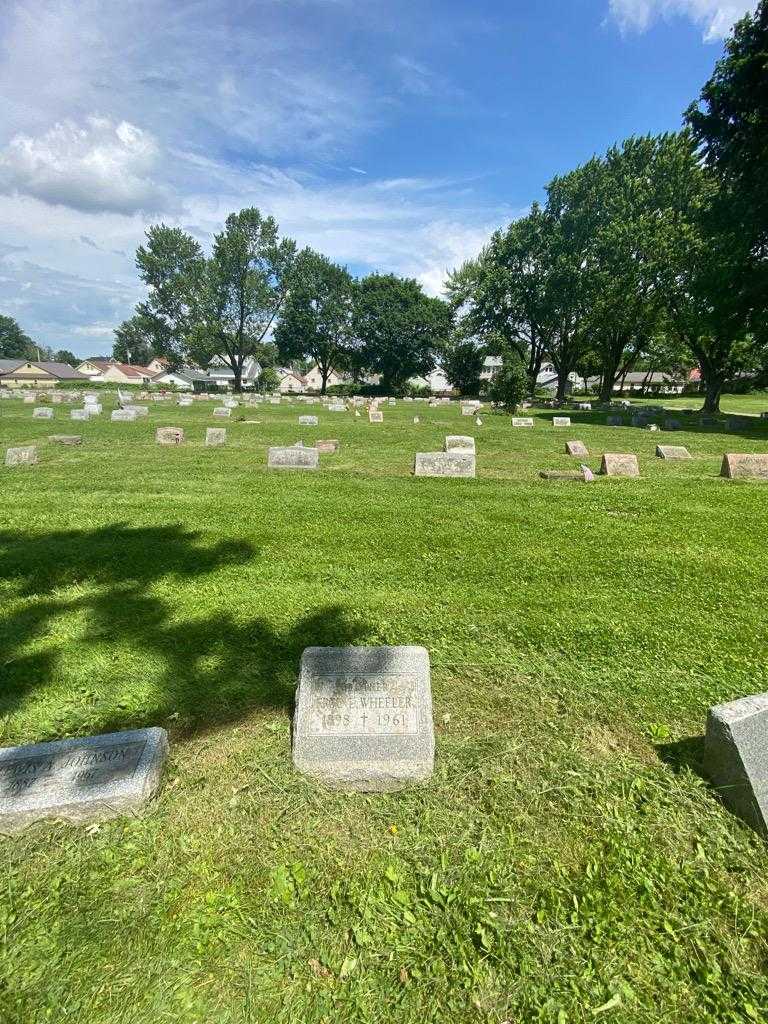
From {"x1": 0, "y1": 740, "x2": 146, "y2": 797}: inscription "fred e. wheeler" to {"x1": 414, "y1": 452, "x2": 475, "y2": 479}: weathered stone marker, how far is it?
28.3 feet

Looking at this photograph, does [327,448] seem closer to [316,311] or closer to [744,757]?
[744,757]

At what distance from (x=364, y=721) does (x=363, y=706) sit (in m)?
0.09

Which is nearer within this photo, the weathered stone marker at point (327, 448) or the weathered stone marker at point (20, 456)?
the weathered stone marker at point (20, 456)

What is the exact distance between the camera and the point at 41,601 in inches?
197

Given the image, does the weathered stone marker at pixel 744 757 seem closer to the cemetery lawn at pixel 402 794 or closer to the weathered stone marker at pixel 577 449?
the cemetery lawn at pixel 402 794

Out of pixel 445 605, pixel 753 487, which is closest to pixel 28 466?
pixel 445 605

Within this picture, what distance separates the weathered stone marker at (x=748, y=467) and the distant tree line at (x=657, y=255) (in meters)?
13.6

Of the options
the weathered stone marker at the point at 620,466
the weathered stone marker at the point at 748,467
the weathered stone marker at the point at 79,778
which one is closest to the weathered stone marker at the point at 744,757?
the weathered stone marker at the point at 79,778

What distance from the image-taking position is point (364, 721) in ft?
9.87

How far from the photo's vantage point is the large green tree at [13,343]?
434 ft

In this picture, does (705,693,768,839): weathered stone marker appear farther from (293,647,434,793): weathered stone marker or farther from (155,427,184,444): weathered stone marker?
(155,427,184,444): weathered stone marker

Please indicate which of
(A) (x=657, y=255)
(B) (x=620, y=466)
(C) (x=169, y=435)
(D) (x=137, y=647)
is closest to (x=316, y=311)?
(A) (x=657, y=255)

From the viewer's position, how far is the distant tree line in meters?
18.5

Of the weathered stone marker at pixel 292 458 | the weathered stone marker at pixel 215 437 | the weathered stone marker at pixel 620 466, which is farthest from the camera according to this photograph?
the weathered stone marker at pixel 215 437
